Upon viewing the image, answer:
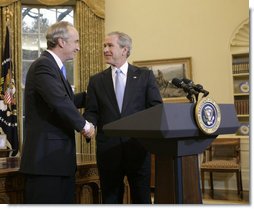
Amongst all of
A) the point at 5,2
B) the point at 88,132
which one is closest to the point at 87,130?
the point at 88,132

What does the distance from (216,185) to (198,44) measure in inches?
103

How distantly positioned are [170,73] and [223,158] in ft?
6.10

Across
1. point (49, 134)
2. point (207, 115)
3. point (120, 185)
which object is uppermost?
point (207, 115)

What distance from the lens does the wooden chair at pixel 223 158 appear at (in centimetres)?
571

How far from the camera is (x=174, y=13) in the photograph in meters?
6.95

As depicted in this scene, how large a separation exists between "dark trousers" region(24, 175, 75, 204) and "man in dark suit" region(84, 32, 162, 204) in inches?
11.4

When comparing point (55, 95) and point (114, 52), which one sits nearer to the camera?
point (55, 95)

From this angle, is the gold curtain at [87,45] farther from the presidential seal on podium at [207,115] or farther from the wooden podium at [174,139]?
the presidential seal on podium at [207,115]

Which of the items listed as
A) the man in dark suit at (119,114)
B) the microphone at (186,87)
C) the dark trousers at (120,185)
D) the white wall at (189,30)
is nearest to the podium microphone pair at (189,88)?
the microphone at (186,87)

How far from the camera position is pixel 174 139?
5.42 feet

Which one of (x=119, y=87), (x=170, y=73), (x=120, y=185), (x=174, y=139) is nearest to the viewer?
(x=174, y=139)

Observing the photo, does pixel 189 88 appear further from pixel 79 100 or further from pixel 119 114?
pixel 79 100

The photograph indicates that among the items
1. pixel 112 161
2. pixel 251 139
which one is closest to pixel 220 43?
pixel 112 161

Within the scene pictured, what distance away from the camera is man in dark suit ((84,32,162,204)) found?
2361mm
